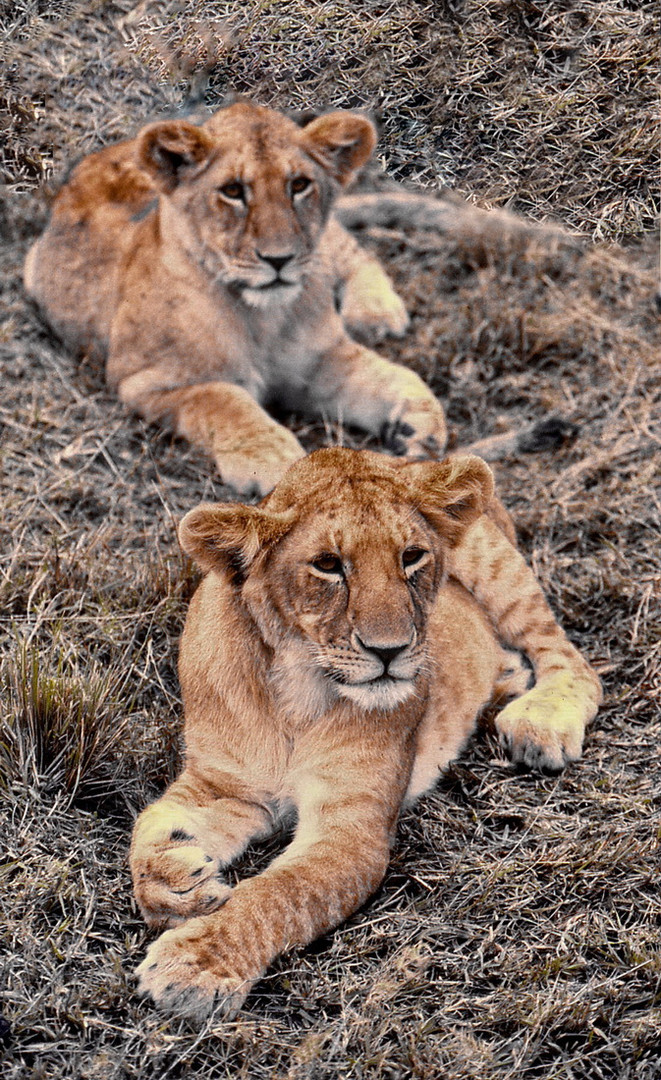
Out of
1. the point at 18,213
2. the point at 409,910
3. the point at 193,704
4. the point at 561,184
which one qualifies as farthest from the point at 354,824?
the point at 18,213

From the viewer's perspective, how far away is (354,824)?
2.81 meters

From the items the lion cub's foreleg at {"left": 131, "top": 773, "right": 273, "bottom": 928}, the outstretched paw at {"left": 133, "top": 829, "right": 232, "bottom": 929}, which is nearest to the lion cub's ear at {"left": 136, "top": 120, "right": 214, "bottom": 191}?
the lion cub's foreleg at {"left": 131, "top": 773, "right": 273, "bottom": 928}

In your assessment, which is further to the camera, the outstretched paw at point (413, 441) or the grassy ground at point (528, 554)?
the outstretched paw at point (413, 441)

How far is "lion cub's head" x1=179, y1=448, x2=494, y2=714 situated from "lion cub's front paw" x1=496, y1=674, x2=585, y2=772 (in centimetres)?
46

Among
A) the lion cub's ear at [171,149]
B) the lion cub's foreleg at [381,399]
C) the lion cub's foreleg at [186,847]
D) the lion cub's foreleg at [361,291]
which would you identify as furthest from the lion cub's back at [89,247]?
the lion cub's foreleg at [186,847]

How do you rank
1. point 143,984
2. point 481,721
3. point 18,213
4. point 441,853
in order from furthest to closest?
point 18,213 → point 481,721 → point 441,853 → point 143,984

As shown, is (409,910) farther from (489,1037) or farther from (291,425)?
(291,425)

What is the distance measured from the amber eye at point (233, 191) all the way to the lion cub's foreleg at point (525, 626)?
1430 millimetres

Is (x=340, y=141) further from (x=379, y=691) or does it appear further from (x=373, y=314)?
(x=379, y=691)

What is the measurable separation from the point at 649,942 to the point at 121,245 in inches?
132

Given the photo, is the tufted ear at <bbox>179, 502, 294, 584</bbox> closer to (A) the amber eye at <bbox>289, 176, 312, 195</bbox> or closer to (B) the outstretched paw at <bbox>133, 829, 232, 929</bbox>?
(B) the outstretched paw at <bbox>133, 829, 232, 929</bbox>

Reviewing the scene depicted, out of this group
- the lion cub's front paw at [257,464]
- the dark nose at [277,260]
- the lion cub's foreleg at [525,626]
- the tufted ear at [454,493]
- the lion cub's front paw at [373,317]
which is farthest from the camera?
the lion cub's front paw at [373,317]

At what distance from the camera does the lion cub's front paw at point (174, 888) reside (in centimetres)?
269

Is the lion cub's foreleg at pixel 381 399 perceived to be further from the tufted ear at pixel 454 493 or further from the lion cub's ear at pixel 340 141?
the tufted ear at pixel 454 493
